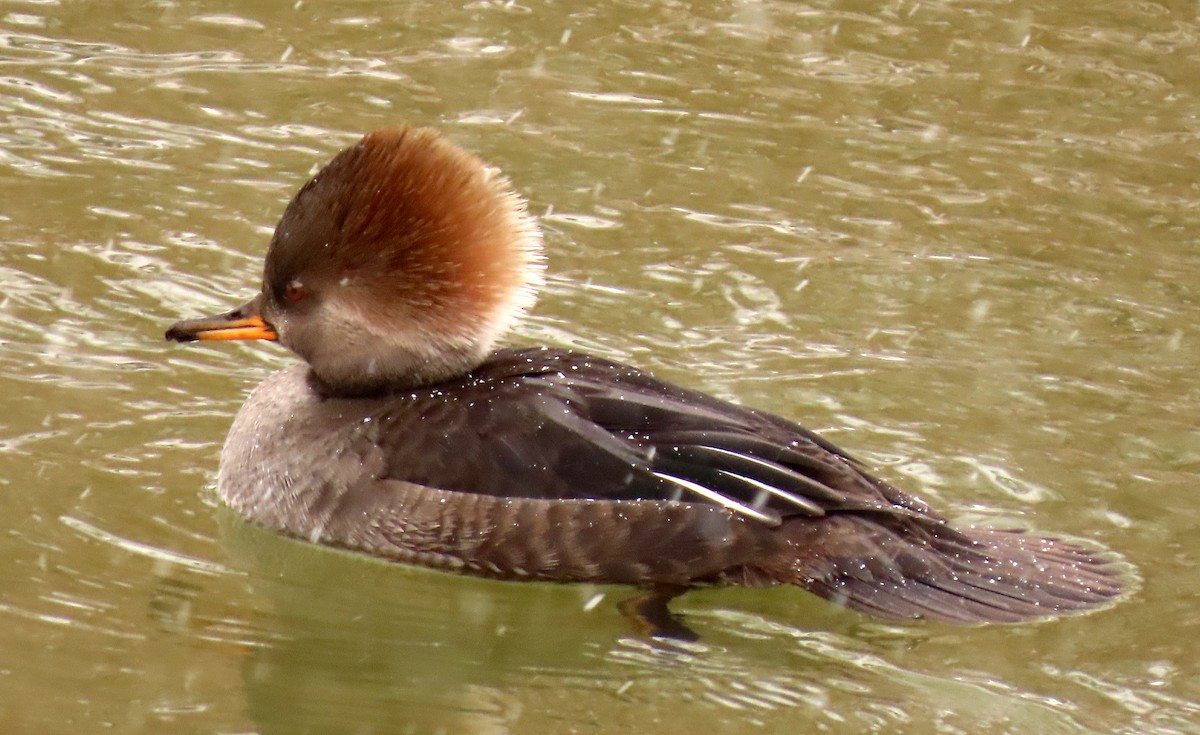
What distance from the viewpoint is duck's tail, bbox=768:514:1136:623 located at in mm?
5816

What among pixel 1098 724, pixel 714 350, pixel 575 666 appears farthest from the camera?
pixel 714 350

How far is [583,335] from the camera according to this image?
7930 millimetres

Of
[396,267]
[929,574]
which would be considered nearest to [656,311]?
[396,267]

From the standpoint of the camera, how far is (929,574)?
5.89 m

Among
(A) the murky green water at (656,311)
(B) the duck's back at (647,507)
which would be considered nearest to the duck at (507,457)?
(B) the duck's back at (647,507)

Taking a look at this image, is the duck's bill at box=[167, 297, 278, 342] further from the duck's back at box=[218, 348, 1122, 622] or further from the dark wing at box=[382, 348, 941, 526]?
the dark wing at box=[382, 348, 941, 526]

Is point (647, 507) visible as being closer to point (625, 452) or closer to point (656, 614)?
point (625, 452)

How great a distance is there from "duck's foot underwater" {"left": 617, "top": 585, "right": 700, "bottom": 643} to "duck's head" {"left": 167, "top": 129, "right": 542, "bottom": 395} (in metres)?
1.06

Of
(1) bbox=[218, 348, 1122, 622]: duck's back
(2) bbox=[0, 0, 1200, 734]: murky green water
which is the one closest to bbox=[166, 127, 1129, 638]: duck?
(1) bbox=[218, 348, 1122, 622]: duck's back

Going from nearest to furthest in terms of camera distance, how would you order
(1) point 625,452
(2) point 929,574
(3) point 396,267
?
1. (2) point 929,574
2. (1) point 625,452
3. (3) point 396,267

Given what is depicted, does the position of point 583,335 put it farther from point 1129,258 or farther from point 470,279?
point 1129,258

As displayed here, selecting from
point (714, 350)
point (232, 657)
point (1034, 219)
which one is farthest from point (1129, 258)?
point (232, 657)

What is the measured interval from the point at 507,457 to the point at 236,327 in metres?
1.20

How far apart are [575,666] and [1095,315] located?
12.2 feet
